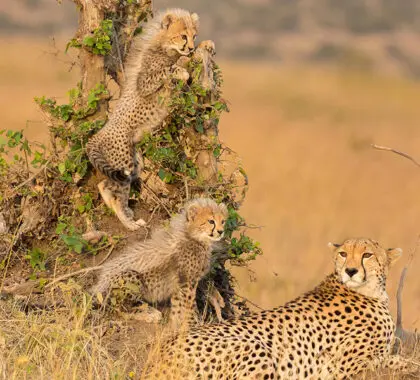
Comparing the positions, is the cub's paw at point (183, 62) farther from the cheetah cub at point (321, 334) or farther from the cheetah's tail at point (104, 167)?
the cheetah cub at point (321, 334)

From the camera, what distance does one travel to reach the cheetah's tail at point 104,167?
597 centimetres

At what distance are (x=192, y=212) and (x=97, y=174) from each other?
2.71 ft

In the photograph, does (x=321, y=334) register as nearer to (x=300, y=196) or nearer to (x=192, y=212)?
(x=192, y=212)

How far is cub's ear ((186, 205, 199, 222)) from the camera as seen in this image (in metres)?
5.63

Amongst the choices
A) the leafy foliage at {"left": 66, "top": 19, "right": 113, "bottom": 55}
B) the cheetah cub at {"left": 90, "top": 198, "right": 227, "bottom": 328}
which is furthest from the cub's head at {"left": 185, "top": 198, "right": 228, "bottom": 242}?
the leafy foliage at {"left": 66, "top": 19, "right": 113, "bottom": 55}

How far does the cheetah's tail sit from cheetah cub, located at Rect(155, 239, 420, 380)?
1270 millimetres

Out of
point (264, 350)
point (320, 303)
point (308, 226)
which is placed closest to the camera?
point (264, 350)

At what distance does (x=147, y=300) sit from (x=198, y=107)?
3.73 feet

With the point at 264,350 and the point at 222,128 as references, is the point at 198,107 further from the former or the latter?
the point at 222,128

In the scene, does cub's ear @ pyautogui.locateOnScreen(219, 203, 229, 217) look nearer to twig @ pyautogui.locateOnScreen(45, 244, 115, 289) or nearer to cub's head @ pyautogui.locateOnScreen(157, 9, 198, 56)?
twig @ pyautogui.locateOnScreen(45, 244, 115, 289)

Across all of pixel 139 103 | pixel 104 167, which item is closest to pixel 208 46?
pixel 139 103

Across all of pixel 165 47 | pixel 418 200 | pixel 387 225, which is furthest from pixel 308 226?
pixel 165 47

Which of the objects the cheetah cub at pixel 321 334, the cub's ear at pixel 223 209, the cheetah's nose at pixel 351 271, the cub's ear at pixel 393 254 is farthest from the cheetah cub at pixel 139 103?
the cub's ear at pixel 393 254

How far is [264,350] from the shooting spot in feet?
16.4
